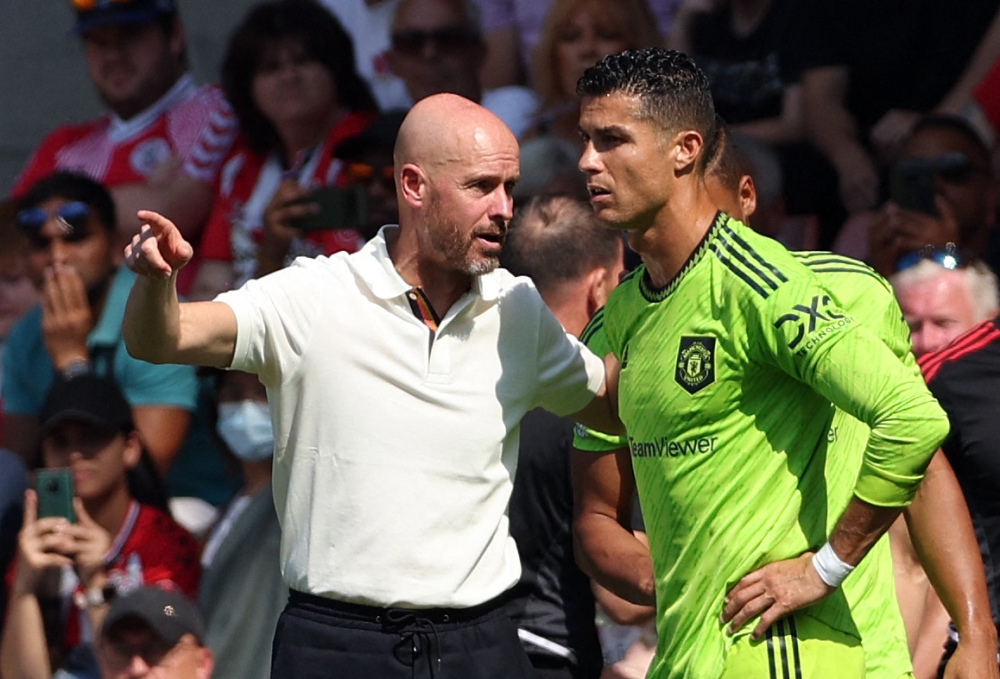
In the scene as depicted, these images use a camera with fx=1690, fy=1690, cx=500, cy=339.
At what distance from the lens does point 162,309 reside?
10.6 feet

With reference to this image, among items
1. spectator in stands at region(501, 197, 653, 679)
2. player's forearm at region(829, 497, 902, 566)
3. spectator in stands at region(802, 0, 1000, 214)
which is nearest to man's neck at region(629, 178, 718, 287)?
player's forearm at region(829, 497, 902, 566)

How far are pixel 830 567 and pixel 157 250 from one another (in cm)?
145

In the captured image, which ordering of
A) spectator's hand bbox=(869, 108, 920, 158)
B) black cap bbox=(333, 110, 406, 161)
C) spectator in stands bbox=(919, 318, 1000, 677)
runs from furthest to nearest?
1. black cap bbox=(333, 110, 406, 161)
2. spectator's hand bbox=(869, 108, 920, 158)
3. spectator in stands bbox=(919, 318, 1000, 677)

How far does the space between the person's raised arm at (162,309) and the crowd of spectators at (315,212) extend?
142cm

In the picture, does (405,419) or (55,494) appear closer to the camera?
(405,419)

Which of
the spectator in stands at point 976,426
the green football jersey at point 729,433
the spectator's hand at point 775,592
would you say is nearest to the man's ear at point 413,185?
the green football jersey at point 729,433

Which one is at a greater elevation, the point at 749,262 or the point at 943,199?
the point at 749,262

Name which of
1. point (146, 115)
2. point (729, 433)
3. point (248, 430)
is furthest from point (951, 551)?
point (146, 115)

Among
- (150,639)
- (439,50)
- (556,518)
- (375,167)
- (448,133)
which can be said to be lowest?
(150,639)

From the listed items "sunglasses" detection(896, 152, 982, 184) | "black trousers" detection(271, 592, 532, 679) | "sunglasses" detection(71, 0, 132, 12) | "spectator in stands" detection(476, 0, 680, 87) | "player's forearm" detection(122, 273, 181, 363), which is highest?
"sunglasses" detection(71, 0, 132, 12)

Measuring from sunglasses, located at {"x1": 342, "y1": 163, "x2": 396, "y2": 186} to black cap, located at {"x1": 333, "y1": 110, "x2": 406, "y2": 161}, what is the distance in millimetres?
41

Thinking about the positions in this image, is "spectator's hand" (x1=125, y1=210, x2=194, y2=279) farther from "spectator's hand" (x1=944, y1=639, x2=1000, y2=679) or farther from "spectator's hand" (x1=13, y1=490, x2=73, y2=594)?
"spectator's hand" (x1=13, y1=490, x2=73, y2=594)

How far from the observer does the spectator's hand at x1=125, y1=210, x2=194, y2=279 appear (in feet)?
10.5

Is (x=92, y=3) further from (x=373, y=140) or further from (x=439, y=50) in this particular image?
(x=373, y=140)
